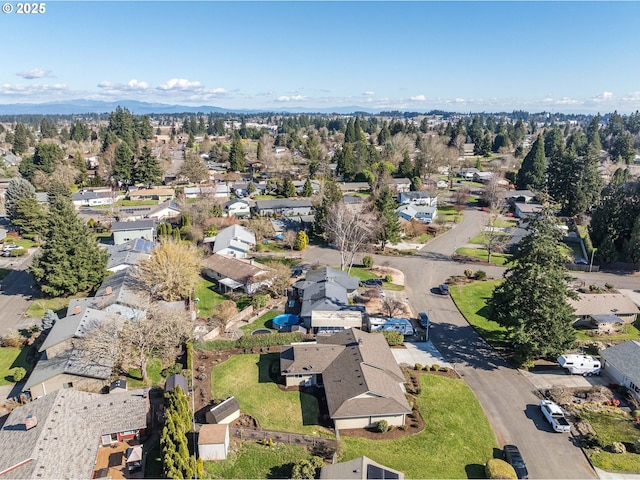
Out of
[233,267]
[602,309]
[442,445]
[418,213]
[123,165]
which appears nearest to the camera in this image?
[442,445]

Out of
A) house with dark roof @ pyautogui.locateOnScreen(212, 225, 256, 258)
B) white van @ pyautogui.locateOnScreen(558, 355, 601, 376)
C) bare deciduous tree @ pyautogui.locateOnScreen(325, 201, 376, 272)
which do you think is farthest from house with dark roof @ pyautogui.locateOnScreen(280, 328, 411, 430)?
house with dark roof @ pyautogui.locateOnScreen(212, 225, 256, 258)

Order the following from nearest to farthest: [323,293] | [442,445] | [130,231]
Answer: [442,445], [323,293], [130,231]

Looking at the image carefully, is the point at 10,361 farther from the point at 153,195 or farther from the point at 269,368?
the point at 153,195

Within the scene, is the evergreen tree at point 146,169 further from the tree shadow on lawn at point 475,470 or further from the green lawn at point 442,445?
the tree shadow on lawn at point 475,470

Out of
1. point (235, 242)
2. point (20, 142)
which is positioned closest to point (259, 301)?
point (235, 242)

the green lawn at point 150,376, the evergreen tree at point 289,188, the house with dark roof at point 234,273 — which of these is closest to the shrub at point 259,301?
the house with dark roof at point 234,273

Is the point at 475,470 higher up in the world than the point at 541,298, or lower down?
lower down

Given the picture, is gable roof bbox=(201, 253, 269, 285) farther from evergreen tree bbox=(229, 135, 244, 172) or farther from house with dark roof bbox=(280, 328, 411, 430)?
evergreen tree bbox=(229, 135, 244, 172)
